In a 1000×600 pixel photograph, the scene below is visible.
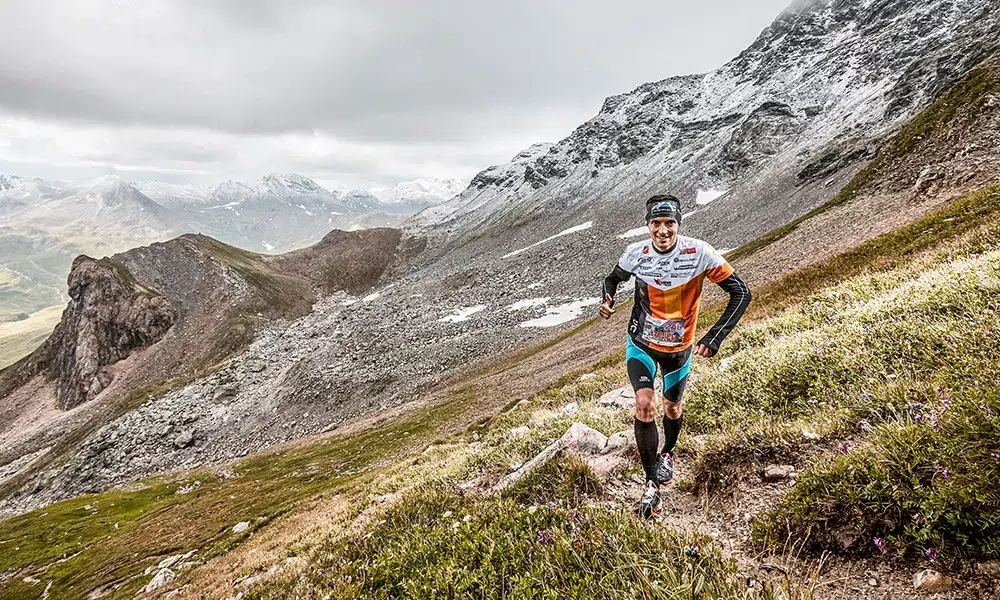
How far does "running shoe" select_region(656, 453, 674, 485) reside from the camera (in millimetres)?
5734

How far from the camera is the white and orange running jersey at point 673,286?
595 centimetres

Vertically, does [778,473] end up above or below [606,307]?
below

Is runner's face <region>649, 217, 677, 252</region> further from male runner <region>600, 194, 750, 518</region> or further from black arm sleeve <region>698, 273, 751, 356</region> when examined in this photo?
black arm sleeve <region>698, 273, 751, 356</region>

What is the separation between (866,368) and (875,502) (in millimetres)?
3224

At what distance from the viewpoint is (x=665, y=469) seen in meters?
5.86

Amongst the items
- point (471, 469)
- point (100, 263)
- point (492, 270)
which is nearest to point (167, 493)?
point (471, 469)

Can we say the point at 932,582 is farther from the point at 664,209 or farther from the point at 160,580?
the point at 160,580

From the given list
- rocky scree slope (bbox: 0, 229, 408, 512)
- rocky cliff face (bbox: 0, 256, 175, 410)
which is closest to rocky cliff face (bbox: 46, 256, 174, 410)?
rocky cliff face (bbox: 0, 256, 175, 410)

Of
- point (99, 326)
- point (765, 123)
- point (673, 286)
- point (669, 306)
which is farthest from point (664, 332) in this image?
point (765, 123)

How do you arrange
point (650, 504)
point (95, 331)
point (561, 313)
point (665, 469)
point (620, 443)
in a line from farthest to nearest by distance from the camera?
point (95, 331)
point (561, 313)
point (620, 443)
point (665, 469)
point (650, 504)

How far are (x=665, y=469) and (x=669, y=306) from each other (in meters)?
2.39

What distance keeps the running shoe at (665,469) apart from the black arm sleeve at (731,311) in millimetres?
1822

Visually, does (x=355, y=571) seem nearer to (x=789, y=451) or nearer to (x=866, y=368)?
(x=789, y=451)

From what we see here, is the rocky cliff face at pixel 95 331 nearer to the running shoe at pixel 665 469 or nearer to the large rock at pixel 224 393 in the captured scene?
the large rock at pixel 224 393
